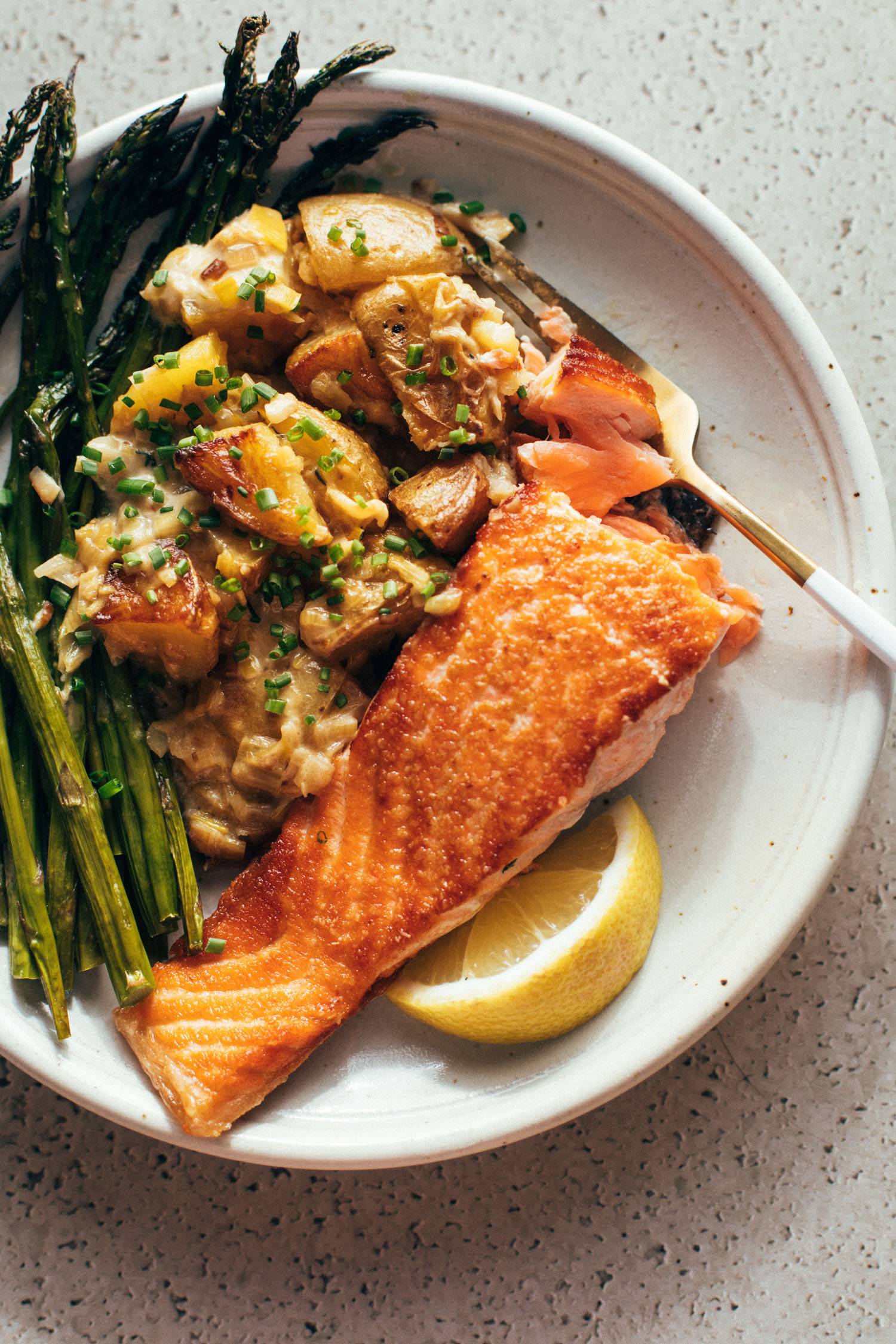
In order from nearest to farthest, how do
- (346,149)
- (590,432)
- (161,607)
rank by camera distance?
(161,607) → (590,432) → (346,149)

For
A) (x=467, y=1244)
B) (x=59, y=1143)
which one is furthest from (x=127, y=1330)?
(x=467, y=1244)

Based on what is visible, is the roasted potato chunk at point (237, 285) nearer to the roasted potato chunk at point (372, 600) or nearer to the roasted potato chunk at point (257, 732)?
the roasted potato chunk at point (372, 600)

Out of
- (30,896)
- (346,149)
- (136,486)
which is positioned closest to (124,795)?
(30,896)

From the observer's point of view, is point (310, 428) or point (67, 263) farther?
point (67, 263)

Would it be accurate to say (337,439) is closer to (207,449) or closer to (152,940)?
(207,449)

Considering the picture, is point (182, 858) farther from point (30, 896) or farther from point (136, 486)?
point (136, 486)
